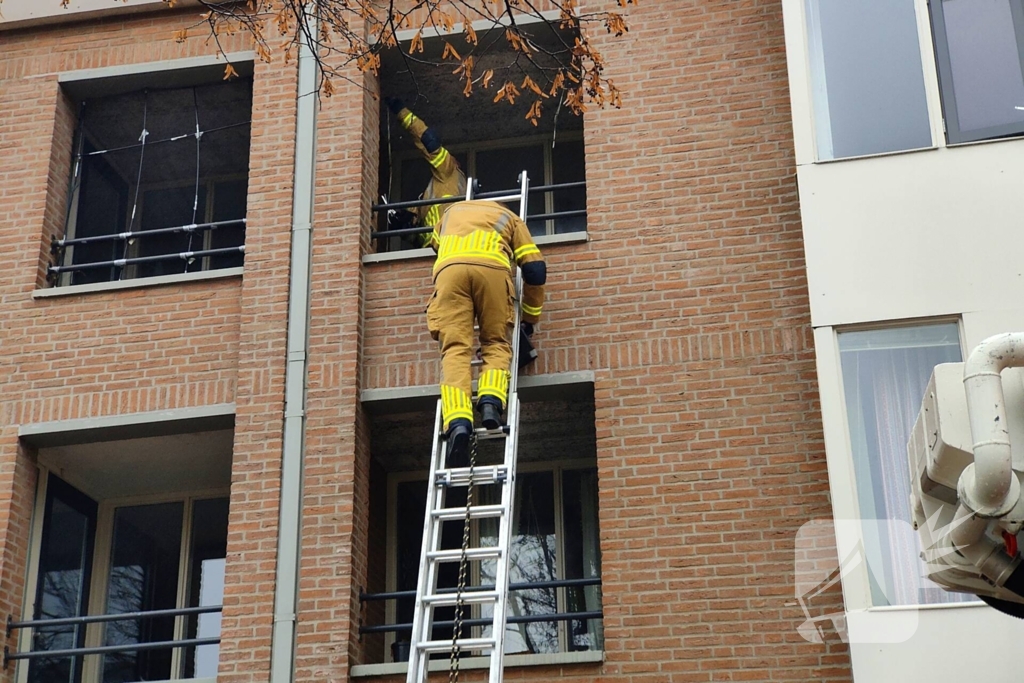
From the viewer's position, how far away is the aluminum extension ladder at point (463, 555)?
284 inches

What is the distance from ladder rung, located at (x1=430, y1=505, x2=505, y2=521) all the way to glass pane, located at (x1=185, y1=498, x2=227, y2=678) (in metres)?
3.88

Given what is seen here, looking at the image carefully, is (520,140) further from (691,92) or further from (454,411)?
(454,411)

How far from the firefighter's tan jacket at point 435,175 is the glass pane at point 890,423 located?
3.71 metres

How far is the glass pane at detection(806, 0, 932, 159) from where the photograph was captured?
30.7 feet

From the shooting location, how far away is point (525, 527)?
→ 11164 mm

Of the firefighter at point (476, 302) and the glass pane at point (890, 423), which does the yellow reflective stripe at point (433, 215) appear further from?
the glass pane at point (890, 423)

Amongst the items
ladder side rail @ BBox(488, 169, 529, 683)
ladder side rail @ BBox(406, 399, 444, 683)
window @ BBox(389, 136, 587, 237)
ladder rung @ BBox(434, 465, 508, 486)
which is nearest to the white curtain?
ladder side rail @ BBox(488, 169, 529, 683)

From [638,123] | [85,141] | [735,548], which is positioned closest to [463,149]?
[638,123]

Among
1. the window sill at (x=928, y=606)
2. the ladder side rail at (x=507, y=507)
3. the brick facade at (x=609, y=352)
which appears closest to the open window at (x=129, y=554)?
the brick facade at (x=609, y=352)

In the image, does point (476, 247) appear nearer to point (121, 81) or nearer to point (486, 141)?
point (486, 141)

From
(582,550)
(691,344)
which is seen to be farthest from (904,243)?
(582,550)

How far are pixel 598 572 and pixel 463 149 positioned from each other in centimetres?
408

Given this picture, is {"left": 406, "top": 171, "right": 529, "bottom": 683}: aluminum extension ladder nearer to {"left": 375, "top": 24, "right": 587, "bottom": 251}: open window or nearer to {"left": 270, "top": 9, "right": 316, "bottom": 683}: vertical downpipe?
{"left": 270, "top": 9, "right": 316, "bottom": 683}: vertical downpipe

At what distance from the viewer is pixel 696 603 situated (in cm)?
869
